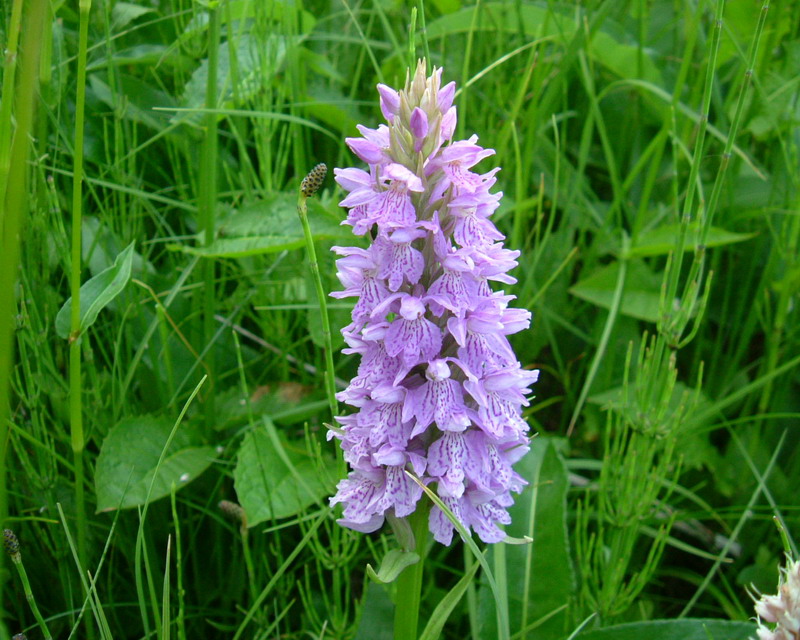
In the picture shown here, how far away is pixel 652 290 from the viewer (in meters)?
2.12

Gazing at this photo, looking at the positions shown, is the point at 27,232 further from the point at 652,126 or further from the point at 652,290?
the point at 652,126

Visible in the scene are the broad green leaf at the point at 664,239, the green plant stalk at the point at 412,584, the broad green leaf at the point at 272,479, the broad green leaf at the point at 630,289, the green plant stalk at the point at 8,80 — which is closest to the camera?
the green plant stalk at the point at 8,80

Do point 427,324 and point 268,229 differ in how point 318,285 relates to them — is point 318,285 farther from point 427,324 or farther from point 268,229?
point 268,229

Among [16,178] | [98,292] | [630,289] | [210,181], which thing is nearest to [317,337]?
[210,181]

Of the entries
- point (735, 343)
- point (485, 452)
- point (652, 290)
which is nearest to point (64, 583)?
point (485, 452)

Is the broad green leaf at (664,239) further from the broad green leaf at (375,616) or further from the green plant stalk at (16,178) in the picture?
the green plant stalk at (16,178)

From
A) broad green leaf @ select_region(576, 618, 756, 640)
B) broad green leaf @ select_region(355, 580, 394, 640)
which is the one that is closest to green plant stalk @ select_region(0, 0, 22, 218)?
broad green leaf @ select_region(355, 580, 394, 640)

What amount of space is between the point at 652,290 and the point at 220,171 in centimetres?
130

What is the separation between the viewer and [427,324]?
42.8 inches

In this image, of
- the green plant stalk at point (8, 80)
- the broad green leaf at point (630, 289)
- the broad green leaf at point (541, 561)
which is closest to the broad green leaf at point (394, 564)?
the broad green leaf at point (541, 561)

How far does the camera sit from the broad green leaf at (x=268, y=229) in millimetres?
1590

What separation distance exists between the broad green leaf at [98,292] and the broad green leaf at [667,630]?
1018mm

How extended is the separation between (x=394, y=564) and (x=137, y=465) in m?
0.69

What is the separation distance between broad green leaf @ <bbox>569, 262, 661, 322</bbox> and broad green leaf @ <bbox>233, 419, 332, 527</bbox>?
2.84 feet
